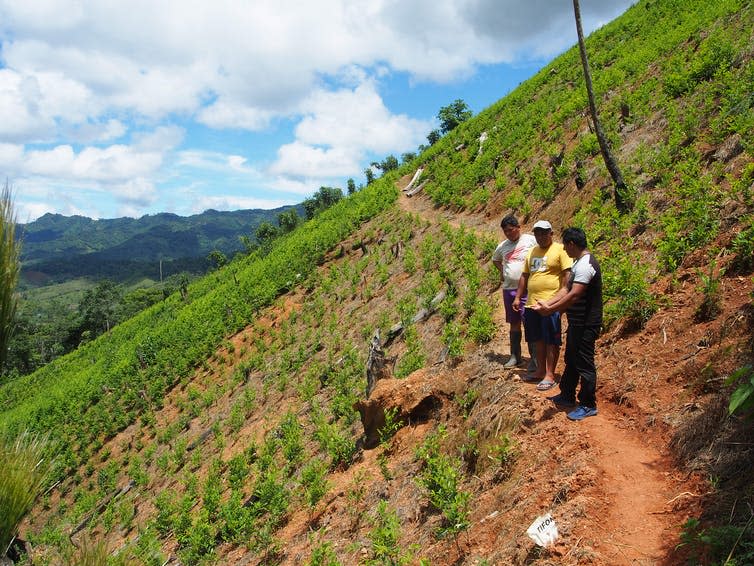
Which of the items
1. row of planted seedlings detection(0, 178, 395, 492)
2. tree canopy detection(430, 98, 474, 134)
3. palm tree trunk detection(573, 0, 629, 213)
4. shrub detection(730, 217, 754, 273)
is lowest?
row of planted seedlings detection(0, 178, 395, 492)

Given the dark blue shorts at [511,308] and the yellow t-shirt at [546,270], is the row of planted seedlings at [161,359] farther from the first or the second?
the yellow t-shirt at [546,270]

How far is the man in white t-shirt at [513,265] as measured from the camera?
6527 mm

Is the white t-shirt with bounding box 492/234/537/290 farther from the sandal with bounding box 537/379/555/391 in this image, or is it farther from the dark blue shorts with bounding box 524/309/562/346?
the sandal with bounding box 537/379/555/391

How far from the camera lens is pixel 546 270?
577 centimetres

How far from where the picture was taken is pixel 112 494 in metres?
15.2

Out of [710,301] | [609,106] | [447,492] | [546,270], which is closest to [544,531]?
[447,492]

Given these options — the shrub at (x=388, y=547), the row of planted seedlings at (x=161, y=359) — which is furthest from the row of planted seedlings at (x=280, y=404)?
the shrub at (x=388, y=547)

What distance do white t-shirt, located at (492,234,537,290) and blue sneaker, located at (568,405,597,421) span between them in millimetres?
1986

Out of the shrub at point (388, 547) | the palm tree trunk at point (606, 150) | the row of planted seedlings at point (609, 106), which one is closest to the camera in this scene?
the shrub at point (388, 547)

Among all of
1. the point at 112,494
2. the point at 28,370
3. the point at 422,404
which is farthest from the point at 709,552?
the point at 28,370

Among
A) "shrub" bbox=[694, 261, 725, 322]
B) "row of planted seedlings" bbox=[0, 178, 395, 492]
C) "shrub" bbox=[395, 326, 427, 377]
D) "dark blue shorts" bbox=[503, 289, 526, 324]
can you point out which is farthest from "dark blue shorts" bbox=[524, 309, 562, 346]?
"row of planted seedlings" bbox=[0, 178, 395, 492]

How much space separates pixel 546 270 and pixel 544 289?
0.24 metres

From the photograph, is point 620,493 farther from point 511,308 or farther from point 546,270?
point 511,308

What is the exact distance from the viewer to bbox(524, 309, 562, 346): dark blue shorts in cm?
582
